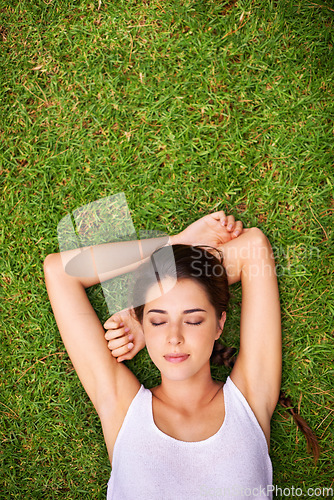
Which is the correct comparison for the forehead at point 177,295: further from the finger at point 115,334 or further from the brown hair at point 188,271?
the finger at point 115,334

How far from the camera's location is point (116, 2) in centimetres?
357

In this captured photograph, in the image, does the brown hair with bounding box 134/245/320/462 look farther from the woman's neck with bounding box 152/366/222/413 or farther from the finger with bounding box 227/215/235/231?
the woman's neck with bounding box 152/366/222/413

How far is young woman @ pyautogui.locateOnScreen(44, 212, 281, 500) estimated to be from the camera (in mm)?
2680

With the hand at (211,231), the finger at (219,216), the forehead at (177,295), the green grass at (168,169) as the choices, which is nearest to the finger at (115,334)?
the green grass at (168,169)

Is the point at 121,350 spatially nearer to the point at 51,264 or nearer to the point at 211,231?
the point at 51,264

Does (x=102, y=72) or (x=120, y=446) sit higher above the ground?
(x=102, y=72)

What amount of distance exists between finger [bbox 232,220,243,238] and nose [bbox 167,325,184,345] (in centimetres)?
98

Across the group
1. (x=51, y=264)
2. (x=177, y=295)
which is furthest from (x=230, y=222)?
(x=51, y=264)

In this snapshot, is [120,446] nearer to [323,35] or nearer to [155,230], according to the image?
[155,230]

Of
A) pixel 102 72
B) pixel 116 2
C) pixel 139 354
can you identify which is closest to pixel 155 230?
pixel 139 354

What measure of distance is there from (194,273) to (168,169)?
3.69 ft

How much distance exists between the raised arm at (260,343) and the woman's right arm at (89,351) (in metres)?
0.89

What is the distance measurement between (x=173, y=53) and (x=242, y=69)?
64cm

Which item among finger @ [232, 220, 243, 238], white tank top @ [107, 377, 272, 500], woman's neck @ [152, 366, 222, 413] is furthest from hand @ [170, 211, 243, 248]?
white tank top @ [107, 377, 272, 500]
